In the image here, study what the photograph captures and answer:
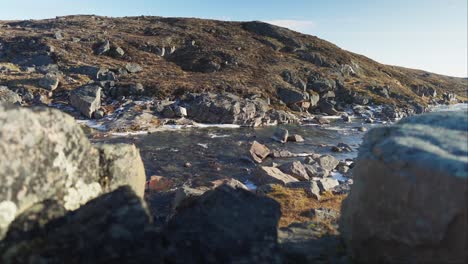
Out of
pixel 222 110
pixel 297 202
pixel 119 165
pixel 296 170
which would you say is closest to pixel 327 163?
pixel 296 170

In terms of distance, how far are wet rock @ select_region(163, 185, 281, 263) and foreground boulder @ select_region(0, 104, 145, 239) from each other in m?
1.84

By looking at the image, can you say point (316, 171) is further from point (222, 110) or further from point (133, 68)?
point (133, 68)

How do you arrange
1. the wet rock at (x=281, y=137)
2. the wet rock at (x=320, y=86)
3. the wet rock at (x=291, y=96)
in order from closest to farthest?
the wet rock at (x=281, y=137)
the wet rock at (x=291, y=96)
the wet rock at (x=320, y=86)

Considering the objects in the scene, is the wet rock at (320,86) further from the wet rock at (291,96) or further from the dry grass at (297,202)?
the dry grass at (297,202)

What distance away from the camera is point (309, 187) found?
2144 cm

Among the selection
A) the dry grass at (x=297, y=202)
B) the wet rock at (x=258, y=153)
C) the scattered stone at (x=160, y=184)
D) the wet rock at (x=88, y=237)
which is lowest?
the scattered stone at (x=160, y=184)

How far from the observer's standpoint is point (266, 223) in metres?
Result: 7.36

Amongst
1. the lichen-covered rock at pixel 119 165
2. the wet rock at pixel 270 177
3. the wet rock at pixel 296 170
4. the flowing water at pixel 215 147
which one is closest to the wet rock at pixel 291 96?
the flowing water at pixel 215 147

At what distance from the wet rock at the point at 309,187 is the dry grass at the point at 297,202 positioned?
0.26 m

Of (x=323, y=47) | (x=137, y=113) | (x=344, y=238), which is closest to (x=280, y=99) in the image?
(x=137, y=113)

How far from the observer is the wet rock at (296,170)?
84.7 ft

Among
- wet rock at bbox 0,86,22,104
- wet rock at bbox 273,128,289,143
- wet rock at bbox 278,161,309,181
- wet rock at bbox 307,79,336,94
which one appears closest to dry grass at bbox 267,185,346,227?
wet rock at bbox 278,161,309,181

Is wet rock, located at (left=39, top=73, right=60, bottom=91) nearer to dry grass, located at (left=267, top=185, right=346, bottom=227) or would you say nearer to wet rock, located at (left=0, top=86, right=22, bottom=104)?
wet rock, located at (left=0, top=86, right=22, bottom=104)

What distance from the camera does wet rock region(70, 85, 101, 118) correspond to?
159 ft
